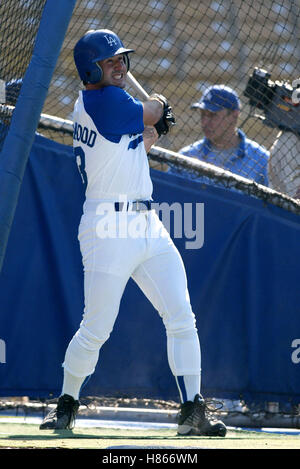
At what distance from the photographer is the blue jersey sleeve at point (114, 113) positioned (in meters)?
3.68

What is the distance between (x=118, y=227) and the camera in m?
3.76

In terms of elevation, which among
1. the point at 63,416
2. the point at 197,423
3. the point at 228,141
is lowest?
the point at 63,416

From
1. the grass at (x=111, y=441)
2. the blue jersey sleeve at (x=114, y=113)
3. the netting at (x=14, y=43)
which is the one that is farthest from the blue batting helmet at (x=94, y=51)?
the grass at (x=111, y=441)

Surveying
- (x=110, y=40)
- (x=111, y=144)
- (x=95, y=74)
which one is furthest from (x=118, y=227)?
(x=110, y=40)

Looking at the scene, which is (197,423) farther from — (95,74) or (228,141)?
(228,141)

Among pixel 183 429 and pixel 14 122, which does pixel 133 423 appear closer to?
pixel 183 429

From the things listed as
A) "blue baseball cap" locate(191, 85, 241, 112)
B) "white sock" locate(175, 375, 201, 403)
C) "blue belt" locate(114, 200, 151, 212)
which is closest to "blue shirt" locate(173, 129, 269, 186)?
"blue baseball cap" locate(191, 85, 241, 112)

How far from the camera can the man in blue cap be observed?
538 centimetres

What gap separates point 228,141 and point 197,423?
216 cm

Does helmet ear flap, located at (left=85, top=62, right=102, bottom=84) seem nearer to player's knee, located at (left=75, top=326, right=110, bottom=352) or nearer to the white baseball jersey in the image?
the white baseball jersey

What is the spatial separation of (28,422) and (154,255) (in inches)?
48.9

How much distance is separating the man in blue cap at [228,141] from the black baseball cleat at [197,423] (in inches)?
75.2

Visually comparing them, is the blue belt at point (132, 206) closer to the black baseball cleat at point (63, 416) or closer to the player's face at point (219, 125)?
the black baseball cleat at point (63, 416)
